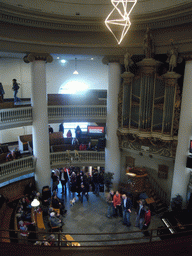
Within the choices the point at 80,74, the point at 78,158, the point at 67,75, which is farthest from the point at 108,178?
the point at 67,75

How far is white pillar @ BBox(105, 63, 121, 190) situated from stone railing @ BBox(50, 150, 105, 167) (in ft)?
1.97

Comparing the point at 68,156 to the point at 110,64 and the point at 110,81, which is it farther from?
the point at 110,64

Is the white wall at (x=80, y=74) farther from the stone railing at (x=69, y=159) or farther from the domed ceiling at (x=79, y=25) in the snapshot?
the stone railing at (x=69, y=159)

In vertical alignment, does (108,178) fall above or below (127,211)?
above

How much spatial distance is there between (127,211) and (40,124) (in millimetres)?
6709

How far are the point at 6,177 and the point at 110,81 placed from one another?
7.93m

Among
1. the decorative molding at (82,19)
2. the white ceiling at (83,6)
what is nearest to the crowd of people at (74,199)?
the decorative molding at (82,19)

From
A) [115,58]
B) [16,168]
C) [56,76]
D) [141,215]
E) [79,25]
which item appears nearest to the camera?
[141,215]

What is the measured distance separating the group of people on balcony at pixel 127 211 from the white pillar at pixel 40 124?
166 inches

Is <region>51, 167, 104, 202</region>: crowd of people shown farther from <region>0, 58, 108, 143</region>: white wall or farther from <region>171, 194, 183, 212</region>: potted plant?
<region>0, 58, 108, 143</region>: white wall

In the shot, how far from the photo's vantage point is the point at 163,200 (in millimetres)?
13023

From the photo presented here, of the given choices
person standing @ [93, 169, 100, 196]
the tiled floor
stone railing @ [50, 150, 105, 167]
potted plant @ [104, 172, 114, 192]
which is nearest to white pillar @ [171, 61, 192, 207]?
the tiled floor

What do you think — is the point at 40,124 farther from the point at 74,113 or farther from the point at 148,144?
the point at 148,144

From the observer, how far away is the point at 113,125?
44.1 feet
